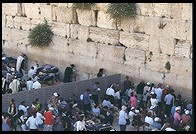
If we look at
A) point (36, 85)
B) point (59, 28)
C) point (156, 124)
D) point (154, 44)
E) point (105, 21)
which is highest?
point (105, 21)

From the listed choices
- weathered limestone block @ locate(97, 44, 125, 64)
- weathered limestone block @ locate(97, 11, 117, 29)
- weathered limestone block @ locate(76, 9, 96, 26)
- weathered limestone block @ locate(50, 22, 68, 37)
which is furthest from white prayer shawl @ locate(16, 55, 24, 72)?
weathered limestone block @ locate(97, 11, 117, 29)

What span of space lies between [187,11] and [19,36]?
7.77 metres

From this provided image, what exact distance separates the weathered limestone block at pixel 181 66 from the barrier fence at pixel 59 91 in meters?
2.01

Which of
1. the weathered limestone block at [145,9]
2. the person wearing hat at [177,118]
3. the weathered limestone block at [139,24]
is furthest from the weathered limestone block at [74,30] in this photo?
the person wearing hat at [177,118]

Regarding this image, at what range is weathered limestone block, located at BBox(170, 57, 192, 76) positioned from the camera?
54.5 feet

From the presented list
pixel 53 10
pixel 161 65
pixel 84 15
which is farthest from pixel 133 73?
pixel 53 10

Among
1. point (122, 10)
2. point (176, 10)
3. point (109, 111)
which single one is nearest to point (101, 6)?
point (122, 10)

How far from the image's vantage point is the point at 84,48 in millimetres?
19297

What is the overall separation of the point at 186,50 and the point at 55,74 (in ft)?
16.9

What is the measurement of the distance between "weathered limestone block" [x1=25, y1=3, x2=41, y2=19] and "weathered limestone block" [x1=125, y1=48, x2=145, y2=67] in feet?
14.3

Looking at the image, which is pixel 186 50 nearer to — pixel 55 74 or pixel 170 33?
pixel 170 33

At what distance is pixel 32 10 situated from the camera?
2081 cm

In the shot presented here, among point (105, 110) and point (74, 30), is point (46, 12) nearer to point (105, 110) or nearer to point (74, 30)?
point (74, 30)

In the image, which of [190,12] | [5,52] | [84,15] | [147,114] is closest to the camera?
[147,114]
